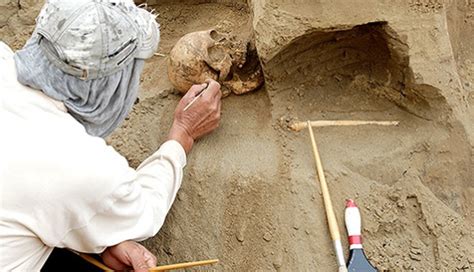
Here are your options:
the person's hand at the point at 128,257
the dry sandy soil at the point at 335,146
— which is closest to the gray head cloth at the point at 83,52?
the person's hand at the point at 128,257

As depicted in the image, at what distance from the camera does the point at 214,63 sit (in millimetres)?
2441

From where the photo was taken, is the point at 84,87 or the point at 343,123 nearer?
the point at 84,87

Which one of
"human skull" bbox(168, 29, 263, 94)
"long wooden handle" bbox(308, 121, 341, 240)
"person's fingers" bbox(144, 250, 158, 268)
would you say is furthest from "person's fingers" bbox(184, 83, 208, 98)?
"person's fingers" bbox(144, 250, 158, 268)

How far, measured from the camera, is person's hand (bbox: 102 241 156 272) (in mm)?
1852

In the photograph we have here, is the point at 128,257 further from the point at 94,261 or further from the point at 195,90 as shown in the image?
the point at 195,90

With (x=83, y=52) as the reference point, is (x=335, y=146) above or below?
below

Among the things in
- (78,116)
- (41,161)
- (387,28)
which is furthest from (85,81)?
(387,28)

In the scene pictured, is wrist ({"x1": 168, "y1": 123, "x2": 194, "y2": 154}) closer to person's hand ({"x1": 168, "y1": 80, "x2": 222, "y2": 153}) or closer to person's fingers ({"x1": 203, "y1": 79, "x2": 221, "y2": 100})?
person's hand ({"x1": 168, "y1": 80, "x2": 222, "y2": 153})

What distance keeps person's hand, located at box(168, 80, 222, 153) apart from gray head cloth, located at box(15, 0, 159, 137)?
0.51 metres

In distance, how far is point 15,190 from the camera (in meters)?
1.58

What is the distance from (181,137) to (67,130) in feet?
2.12

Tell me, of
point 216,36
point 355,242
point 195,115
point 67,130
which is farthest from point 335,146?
point 67,130

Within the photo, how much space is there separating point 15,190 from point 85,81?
1.06ft

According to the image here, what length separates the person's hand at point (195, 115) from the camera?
89.0 inches
